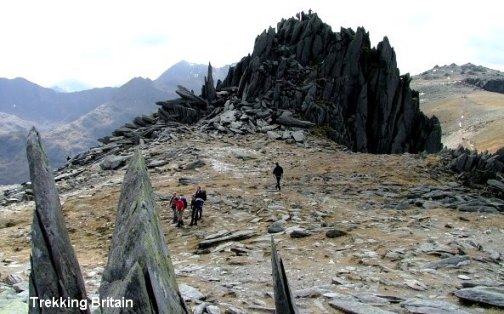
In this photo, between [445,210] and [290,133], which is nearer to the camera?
[445,210]

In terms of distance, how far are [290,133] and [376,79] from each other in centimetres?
2330

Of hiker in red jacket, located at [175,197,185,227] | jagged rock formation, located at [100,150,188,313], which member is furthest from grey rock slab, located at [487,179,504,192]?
jagged rock formation, located at [100,150,188,313]

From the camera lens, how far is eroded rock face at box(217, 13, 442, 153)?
202 feet

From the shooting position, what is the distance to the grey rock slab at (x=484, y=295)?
13648 millimetres

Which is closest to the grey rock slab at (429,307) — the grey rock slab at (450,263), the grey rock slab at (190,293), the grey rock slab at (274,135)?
the grey rock slab at (450,263)

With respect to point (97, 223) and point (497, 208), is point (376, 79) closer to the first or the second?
point (497, 208)

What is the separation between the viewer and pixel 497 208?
26859 mm

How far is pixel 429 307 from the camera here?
43.7 feet

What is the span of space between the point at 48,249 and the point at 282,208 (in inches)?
747

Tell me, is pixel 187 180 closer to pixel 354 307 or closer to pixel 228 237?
pixel 228 237

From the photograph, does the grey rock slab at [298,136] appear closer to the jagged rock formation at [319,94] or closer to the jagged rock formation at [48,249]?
the jagged rock formation at [319,94]

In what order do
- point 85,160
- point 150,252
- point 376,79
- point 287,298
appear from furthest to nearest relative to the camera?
point 376,79 → point 85,160 → point 287,298 → point 150,252

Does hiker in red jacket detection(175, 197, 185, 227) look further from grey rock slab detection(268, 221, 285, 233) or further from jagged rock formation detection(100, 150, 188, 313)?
jagged rock formation detection(100, 150, 188, 313)

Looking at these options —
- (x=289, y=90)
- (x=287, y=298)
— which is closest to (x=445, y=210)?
(x=287, y=298)
